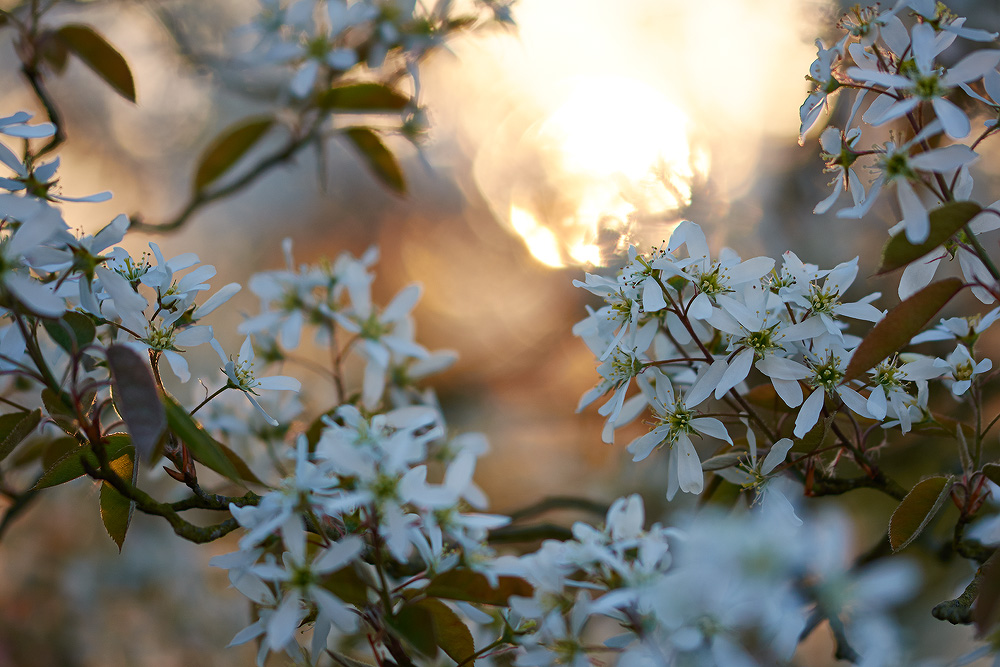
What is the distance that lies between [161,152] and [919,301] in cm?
293

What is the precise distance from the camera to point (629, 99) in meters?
1.99

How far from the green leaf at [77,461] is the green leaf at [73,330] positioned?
73 millimetres

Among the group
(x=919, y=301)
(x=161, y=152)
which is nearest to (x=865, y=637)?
(x=919, y=301)

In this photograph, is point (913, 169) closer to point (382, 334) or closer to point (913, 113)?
point (913, 113)

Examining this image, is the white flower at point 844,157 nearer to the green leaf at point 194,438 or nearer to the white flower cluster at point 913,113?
the white flower cluster at point 913,113

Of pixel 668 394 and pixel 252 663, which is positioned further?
pixel 252 663

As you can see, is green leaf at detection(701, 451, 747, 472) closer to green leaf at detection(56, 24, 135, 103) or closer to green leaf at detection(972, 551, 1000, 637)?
green leaf at detection(972, 551, 1000, 637)

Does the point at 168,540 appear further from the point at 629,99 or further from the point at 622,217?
the point at 629,99

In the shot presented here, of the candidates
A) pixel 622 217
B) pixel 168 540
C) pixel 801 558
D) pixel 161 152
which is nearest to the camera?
pixel 801 558

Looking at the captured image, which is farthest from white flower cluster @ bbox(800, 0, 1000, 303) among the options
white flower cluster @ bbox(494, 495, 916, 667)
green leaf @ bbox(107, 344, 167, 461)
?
green leaf @ bbox(107, 344, 167, 461)

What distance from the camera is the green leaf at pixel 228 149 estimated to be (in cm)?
97

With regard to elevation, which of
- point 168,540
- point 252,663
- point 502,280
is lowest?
point 252,663

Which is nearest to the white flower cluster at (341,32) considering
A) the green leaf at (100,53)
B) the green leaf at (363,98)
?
the green leaf at (363,98)

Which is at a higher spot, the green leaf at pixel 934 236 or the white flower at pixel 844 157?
the white flower at pixel 844 157
